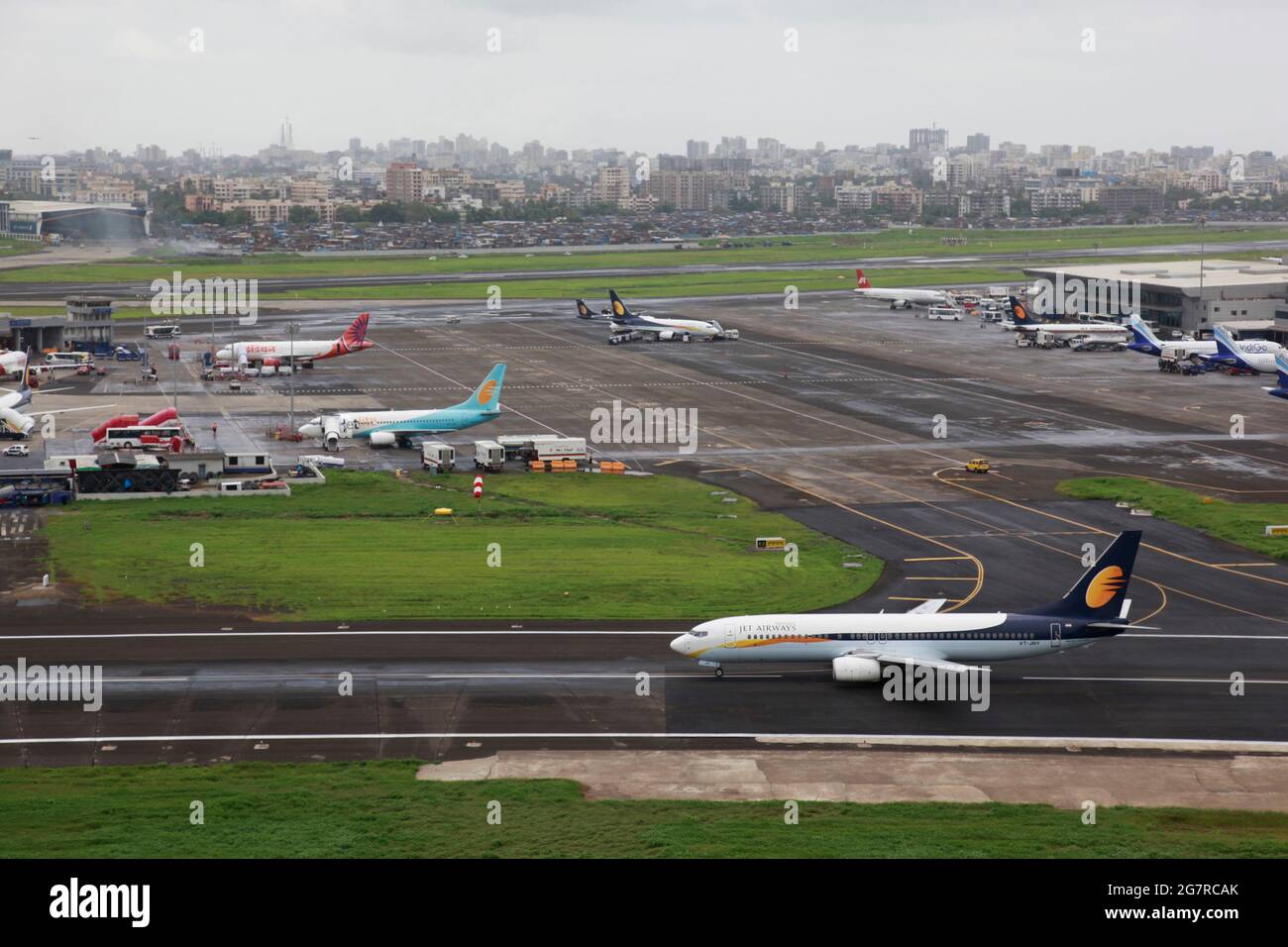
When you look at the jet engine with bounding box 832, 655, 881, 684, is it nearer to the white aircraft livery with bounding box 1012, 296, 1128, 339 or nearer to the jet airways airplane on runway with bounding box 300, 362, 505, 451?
the jet airways airplane on runway with bounding box 300, 362, 505, 451

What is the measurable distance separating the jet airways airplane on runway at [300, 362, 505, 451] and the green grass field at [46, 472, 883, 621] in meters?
14.1

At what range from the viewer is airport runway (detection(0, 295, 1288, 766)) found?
5541 cm

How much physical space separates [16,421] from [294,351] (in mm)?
46619

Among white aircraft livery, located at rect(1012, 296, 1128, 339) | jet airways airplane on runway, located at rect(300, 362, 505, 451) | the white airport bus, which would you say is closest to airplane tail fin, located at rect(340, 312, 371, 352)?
jet airways airplane on runway, located at rect(300, 362, 505, 451)

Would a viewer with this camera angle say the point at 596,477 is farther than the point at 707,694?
Yes

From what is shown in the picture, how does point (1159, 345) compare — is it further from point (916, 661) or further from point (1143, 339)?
point (916, 661)

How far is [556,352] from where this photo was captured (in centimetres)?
17450

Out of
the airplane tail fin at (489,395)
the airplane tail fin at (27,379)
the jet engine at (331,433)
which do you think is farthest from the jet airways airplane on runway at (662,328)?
the jet engine at (331,433)

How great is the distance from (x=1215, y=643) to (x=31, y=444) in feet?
293

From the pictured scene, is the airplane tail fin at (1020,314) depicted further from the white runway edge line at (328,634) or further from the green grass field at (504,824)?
the green grass field at (504,824)

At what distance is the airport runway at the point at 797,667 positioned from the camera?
55406 mm

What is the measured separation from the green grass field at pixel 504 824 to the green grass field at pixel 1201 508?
4230 centimetres

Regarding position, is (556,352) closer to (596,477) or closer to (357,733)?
(596,477)
